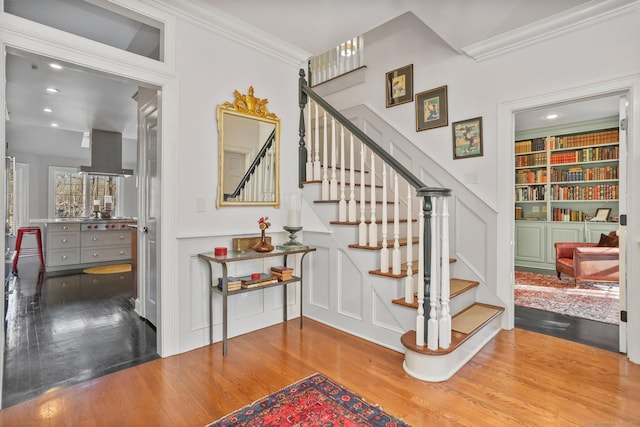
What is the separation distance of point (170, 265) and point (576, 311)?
4064mm

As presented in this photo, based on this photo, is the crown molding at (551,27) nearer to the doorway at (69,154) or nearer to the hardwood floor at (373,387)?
the hardwood floor at (373,387)

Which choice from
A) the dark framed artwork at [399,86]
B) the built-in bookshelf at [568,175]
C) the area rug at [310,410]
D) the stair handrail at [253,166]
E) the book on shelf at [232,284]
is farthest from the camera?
the built-in bookshelf at [568,175]

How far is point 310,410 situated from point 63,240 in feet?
19.2

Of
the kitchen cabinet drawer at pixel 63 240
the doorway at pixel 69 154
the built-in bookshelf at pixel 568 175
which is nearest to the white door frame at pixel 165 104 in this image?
the doorway at pixel 69 154

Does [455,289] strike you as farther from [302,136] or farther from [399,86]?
[399,86]

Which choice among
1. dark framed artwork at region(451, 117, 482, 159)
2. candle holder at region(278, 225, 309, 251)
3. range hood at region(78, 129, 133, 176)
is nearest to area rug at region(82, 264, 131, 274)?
range hood at region(78, 129, 133, 176)

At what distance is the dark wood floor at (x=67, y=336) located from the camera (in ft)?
7.02

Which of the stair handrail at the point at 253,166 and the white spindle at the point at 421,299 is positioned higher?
the stair handrail at the point at 253,166

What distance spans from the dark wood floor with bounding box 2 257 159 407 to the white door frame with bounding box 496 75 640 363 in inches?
123

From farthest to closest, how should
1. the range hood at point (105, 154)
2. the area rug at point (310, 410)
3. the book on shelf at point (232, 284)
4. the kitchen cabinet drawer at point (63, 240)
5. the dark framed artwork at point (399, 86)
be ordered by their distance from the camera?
the range hood at point (105, 154) < the kitchen cabinet drawer at point (63, 240) < the dark framed artwork at point (399, 86) < the book on shelf at point (232, 284) < the area rug at point (310, 410)

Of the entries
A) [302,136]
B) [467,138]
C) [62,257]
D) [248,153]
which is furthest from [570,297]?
[62,257]

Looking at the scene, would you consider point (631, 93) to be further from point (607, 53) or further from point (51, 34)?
point (51, 34)

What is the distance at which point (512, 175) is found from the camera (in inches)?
120

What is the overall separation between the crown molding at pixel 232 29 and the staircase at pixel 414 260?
0.29 meters
